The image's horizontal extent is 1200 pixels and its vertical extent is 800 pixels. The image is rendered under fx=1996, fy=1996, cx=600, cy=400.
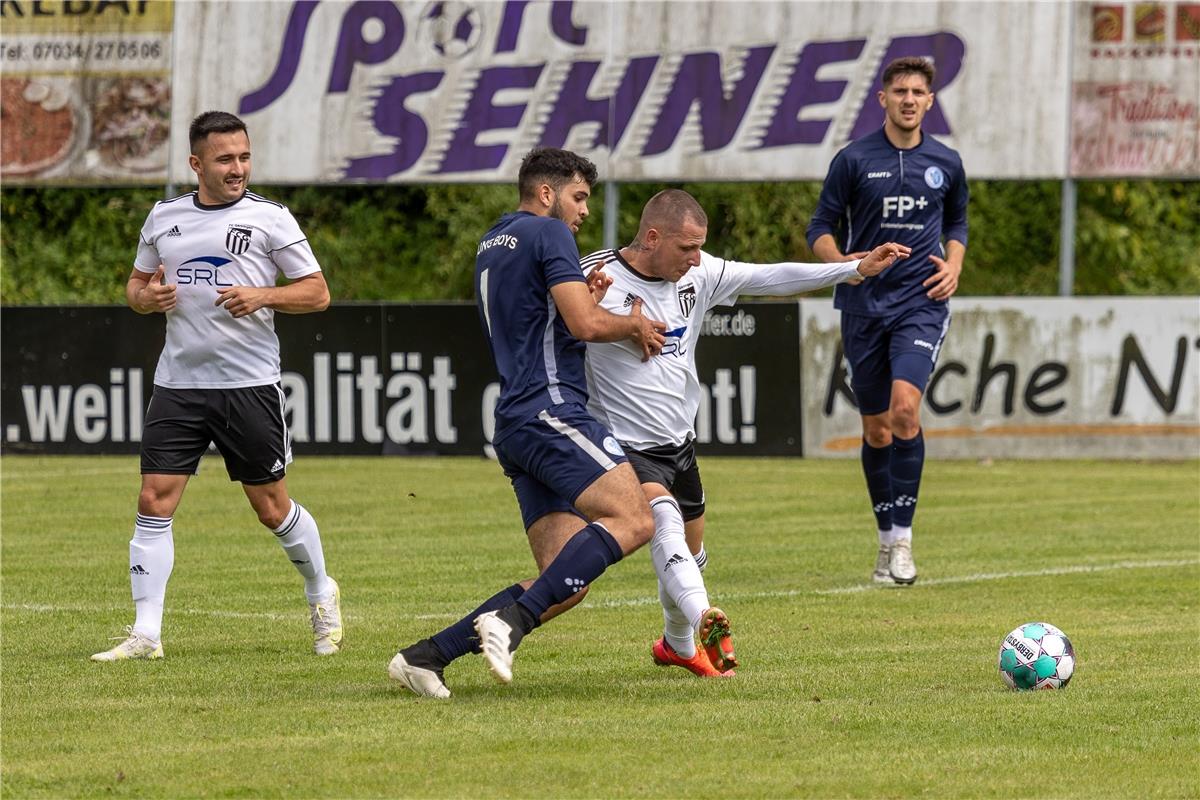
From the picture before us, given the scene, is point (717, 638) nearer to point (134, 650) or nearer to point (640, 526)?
point (640, 526)

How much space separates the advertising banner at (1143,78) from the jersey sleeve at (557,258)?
45.8ft

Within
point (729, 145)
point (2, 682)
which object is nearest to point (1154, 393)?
point (729, 145)

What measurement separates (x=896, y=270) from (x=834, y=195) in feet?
1.75

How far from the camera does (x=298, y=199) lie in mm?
32969

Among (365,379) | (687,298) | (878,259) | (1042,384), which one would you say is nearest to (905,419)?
(878,259)

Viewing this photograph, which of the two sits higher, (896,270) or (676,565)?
(896,270)

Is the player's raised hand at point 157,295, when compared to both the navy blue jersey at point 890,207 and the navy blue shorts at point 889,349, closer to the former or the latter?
the navy blue jersey at point 890,207

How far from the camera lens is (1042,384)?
62.6 feet

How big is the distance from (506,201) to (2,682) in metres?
24.8

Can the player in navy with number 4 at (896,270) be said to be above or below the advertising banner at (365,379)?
above

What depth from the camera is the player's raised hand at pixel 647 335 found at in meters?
7.04

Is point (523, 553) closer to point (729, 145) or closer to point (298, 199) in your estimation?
point (729, 145)

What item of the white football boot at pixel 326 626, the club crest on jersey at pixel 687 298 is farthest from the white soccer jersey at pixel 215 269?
the club crest on jersey at pixel 687 298

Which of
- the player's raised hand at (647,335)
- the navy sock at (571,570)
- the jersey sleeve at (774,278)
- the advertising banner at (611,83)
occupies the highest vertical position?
the advertising banner at (611,83)
